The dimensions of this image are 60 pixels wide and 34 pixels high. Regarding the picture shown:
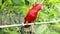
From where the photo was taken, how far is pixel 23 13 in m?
1.69

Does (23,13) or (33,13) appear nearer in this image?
(33,13)

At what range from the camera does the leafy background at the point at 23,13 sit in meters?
1.68

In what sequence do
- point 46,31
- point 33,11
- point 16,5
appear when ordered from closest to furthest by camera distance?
1. point 33,11
2. point 16,5
3. point 46,31

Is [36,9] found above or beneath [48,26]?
above

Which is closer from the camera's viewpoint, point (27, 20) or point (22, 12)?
point (27, 20)

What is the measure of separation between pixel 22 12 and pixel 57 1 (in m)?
0.31

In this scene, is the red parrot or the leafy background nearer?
the red parrot

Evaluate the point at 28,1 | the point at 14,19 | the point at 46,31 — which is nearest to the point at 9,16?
the point at 14,19

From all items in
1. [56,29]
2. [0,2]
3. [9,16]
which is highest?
[0,2]

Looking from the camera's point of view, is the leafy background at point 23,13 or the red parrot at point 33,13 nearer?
the red parrot at point 33,13

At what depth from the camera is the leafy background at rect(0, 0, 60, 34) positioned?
168 cm

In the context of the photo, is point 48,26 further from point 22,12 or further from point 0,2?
point 0,2

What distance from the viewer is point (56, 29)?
1839 millimetres

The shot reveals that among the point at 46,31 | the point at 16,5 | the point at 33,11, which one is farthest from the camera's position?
the point at 46,31
